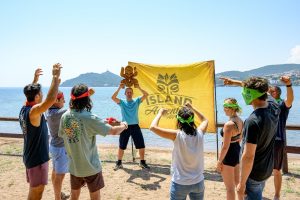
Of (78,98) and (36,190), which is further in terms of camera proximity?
(36,190)

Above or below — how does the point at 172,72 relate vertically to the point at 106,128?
above

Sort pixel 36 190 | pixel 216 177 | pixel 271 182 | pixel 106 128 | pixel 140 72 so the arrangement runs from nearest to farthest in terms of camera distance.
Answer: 1. pixel 106 128
2. pixel 36 190
3. pixel 271 182
4. pixel 216 177
5. pixel 140 72

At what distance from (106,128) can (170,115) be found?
17.3ft

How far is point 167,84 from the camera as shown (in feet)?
29.4

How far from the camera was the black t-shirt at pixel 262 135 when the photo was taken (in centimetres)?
331

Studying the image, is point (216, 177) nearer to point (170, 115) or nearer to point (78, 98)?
point (170, 115)

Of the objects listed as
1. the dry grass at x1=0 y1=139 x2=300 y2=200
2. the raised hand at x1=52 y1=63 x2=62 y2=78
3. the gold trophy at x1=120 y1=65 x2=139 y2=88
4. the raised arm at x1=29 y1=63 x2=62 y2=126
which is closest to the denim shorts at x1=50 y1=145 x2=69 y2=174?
the dry grass at x1=0 y1=139 x2=300 y2=200

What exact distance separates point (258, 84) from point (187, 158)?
115cm

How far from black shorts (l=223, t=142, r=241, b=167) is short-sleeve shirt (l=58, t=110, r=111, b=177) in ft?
6.21

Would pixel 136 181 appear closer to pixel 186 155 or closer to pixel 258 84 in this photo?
pixel 186 155

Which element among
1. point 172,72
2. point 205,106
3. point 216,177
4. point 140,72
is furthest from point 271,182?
point 140,72

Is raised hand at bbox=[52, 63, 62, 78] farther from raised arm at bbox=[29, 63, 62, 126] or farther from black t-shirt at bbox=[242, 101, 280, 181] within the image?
black t-shirt at bbox=[242, 101, 280, 181]

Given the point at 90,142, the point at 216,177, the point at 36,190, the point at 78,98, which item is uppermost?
Result: the point at 78,98

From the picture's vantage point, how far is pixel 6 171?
25.8ft
